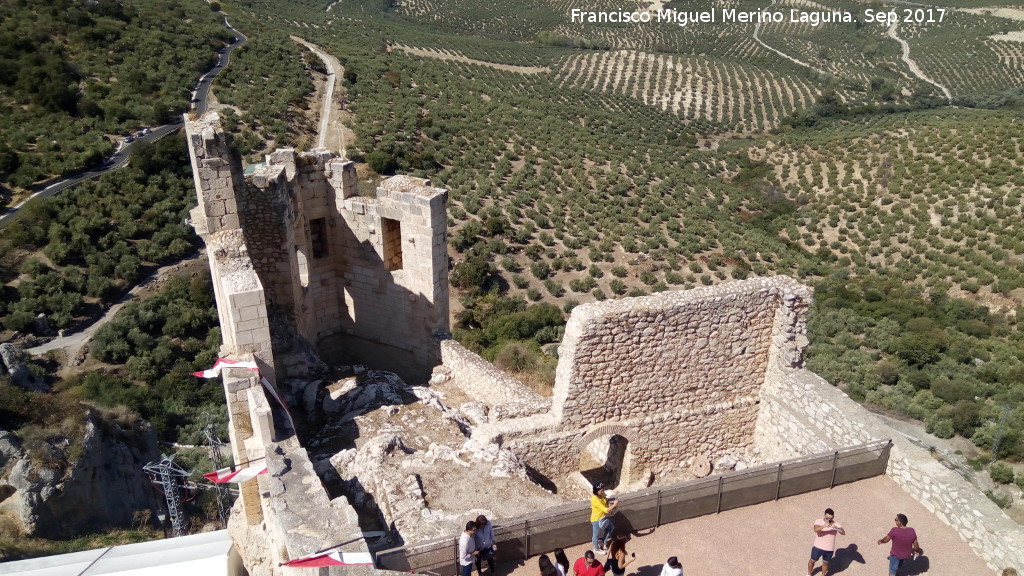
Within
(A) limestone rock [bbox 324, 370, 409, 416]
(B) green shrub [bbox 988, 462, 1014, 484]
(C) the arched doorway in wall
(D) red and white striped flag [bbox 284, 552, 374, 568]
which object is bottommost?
(B) green shrub [bbox 988, 462, 1014, 484]

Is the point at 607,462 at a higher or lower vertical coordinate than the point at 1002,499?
higher

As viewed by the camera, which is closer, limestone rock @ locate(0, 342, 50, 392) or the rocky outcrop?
the rocky outcrop

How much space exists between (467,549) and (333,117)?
38.1 m

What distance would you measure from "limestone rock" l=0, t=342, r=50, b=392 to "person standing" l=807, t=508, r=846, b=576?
21089 mm

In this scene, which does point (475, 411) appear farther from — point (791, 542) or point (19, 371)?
point (19, 371)

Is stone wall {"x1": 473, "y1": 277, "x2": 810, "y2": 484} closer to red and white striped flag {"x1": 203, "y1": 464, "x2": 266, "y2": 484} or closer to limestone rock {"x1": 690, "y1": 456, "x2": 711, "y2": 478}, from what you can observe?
limestone rock {"x1": 690, "y1": 456, "x2": 711, "y2": 478}

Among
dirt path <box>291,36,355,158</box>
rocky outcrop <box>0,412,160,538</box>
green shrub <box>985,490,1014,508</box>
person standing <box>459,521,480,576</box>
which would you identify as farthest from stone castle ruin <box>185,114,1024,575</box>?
dirt path <box>291,36,355,158</box>

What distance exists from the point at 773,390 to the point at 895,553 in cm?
348

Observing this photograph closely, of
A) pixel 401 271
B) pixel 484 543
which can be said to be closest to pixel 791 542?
pixel 484 543

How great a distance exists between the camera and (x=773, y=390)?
10570mm

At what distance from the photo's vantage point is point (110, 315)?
26.3m

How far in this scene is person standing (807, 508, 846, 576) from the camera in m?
7.23

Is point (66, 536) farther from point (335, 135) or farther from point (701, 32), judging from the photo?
point (701, 32)

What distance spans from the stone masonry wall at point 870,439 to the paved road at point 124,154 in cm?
2972
